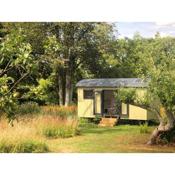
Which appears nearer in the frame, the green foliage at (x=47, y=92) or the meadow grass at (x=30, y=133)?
the green foliage at (x=47, y=92)

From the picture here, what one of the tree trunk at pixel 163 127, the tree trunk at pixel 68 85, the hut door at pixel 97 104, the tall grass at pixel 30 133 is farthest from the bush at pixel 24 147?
the tree trunk at pixel 163 127

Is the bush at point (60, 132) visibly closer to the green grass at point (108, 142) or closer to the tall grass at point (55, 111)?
the green grass at point (108, 142)

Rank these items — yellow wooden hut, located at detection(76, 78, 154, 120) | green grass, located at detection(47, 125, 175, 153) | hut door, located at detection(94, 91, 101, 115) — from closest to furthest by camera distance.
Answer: green grass, located at detection(47, 125, 175, 153) < yellow wooden hut, located at detection(76, 78, 154, 120) < hut door, located at detection(94, 91, 101, 115)

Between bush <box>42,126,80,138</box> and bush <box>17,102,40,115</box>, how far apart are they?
30 centimetres

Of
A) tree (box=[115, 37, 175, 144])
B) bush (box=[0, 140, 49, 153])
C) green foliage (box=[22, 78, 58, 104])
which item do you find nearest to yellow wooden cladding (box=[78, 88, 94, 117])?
green foliage (box=[22, 78, 58, 104])

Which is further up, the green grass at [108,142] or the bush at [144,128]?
the bush at [144,128]

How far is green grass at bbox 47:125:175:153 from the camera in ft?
20.0

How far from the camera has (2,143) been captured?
614 cm

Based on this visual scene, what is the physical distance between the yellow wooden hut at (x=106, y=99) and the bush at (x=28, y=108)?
62 cm

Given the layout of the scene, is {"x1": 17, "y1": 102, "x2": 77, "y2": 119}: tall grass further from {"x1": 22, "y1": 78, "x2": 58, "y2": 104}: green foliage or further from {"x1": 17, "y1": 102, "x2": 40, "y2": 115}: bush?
{"x1": 22, "y1": 78, "x2": 58, "y2": 104}: green foliage

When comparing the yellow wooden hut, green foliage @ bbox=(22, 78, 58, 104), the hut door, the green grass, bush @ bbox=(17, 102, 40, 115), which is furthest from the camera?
the hut door

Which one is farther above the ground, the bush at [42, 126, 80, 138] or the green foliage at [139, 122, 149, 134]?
the green foliage at [139, 122, 149, 134]

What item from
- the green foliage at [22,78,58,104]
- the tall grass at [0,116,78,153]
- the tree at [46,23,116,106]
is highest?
the tree at [46,23,116,106]

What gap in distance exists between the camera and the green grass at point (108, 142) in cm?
610
